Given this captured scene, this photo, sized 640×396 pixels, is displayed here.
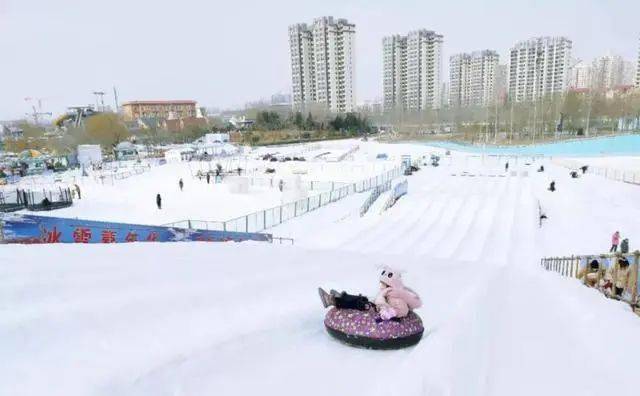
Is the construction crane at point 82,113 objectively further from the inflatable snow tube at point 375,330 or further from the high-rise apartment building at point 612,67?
the high-rise apartment building at point 612,67

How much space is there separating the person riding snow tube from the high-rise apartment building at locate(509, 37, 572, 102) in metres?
111

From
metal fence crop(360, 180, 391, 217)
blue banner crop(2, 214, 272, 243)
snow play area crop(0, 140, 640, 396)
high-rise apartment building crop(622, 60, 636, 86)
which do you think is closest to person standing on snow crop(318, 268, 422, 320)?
snow play area crop(0, 140, 640, 396)

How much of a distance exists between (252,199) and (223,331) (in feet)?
76.9

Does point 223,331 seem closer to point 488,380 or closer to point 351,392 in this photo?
point 351,392

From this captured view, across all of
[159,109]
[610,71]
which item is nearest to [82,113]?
[159,109]

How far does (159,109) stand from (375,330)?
13969 centimetres

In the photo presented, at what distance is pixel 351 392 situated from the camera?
4238 mm

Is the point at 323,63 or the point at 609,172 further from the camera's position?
the point at 323,63

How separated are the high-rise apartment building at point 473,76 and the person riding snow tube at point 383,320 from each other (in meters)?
127

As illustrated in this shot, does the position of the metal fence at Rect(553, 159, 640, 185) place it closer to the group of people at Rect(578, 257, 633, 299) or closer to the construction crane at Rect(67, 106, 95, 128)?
the group of people at Rect(578, 257, 633, 299)

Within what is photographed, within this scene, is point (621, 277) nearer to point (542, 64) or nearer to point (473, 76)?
point (542, 64)

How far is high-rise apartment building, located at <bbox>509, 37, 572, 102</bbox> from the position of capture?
104312mm

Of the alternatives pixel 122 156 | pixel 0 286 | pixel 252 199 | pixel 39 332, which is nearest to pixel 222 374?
pixel 39 332

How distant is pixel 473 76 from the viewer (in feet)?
422
